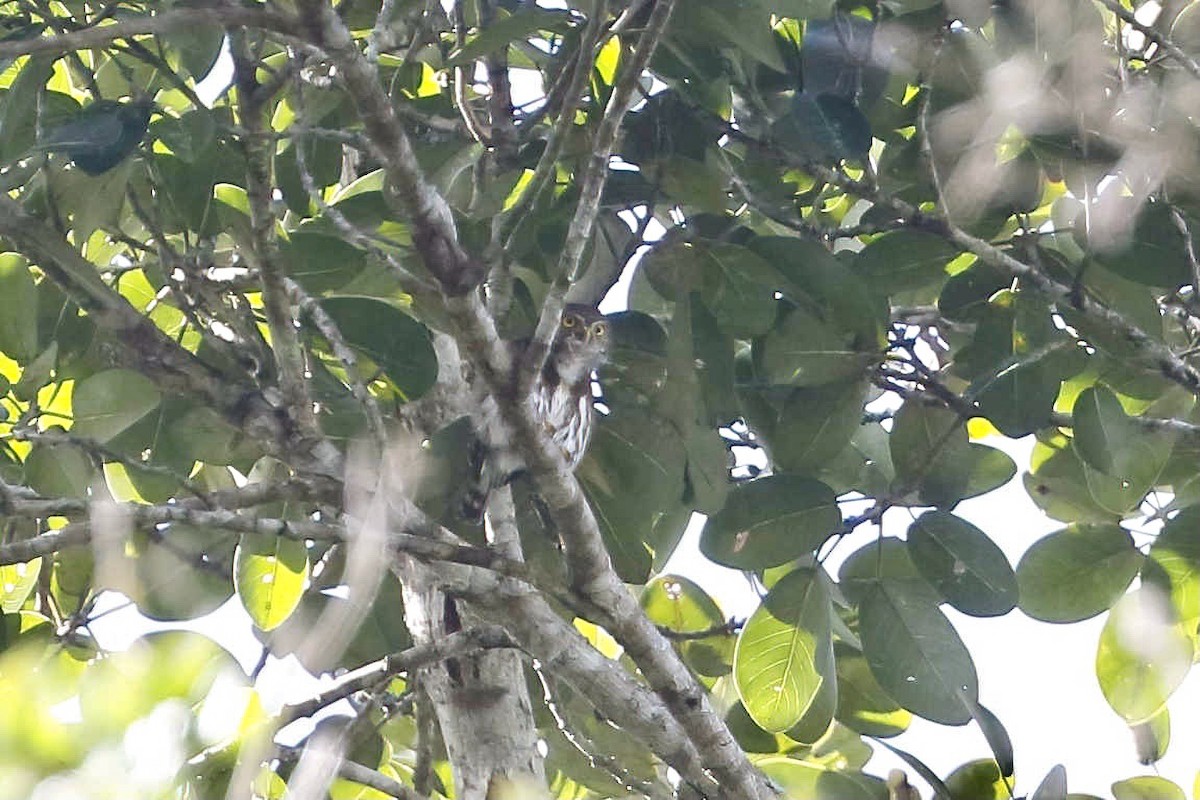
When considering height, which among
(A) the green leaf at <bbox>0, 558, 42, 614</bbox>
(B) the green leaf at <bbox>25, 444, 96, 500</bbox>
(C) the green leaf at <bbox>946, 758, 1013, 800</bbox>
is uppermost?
(B) the green leaf at <bbox>25, 444, 96, 500</bbox>

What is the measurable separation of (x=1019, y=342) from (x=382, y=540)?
1356mm

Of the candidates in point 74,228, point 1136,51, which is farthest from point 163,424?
point 1136,51

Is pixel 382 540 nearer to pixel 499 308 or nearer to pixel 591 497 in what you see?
pixel 499 308

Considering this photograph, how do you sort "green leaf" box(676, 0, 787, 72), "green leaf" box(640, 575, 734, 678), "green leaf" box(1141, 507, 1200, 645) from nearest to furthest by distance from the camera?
"green leaf" box(676, 0, 787, 72)
"green leaf" box(1141, 507, 1200, 645)
"green leaf" box(640, 575, 734, 678)

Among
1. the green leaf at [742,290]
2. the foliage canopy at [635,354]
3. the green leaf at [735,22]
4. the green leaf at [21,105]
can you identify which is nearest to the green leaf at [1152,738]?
the foliage canopy at [635,354]

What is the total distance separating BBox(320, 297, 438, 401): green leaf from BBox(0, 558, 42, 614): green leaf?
0.93m

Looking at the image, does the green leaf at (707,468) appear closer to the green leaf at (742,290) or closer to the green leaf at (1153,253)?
the green leaf at (742,290)

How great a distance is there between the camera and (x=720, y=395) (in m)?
2.79

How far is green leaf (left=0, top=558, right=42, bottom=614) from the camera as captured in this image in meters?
3.03

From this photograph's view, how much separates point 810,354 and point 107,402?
1295 mm

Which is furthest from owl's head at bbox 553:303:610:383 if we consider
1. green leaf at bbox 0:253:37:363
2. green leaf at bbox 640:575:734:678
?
green leaf at bbox 0:253:37:363

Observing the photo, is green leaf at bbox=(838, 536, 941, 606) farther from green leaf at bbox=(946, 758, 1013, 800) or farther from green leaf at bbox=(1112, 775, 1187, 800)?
green leaf at bbox=(946, 758, 1013, 800)

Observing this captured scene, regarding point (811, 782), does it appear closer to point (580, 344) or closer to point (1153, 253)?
point (1153, 253)

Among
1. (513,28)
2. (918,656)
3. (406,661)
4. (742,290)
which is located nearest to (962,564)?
(918,656)
